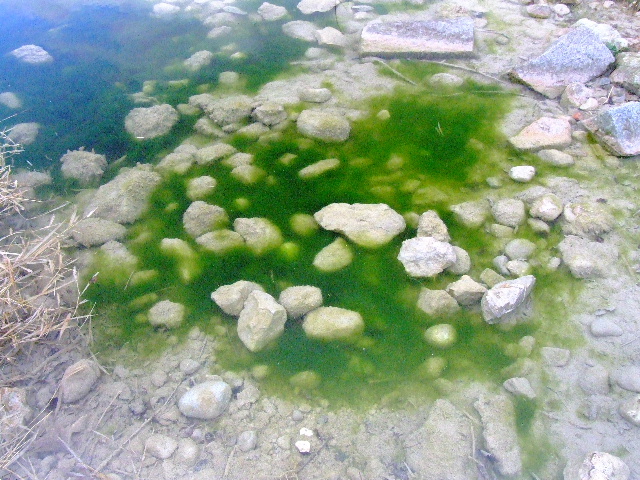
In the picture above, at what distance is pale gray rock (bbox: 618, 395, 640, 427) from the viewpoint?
71.9 inches

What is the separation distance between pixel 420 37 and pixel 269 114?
1362 mm

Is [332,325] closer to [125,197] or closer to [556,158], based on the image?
[125,197]

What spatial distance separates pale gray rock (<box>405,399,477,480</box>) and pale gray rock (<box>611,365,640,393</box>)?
602mm

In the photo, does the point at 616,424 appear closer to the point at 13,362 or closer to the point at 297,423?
the point at 297,423

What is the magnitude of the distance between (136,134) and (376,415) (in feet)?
7.59

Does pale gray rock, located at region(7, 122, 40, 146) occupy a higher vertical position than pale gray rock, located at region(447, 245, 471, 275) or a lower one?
higher

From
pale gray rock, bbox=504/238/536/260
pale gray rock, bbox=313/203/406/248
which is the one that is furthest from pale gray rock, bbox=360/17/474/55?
pale gray rock, bbox=504/238/536/260

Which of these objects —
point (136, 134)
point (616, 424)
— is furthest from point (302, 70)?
point (616, 424)

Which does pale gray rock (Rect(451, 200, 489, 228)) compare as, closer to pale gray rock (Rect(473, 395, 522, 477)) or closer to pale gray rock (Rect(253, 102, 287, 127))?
pale gray rock (Rect(473, 395, 522, 477))

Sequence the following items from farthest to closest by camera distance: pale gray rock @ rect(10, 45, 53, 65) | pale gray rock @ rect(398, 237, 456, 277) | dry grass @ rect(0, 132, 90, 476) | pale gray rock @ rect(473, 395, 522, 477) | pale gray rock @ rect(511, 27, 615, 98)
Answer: pale gray rock @ rect(10, 45, 53, 65), pale gray rock @ rect(511, 27, 615, 98), pale gray rock @ rect(398, 237, 456, 277), dry grass @ rect(0, 132, 90, 476), pale gray rock @ rect(473, 395, 522, 477)

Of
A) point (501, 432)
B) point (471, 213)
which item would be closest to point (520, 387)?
point (501, 432)

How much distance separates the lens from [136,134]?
325 centimetres

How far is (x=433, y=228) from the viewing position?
251cm

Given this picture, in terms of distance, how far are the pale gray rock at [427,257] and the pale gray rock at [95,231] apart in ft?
4.74
